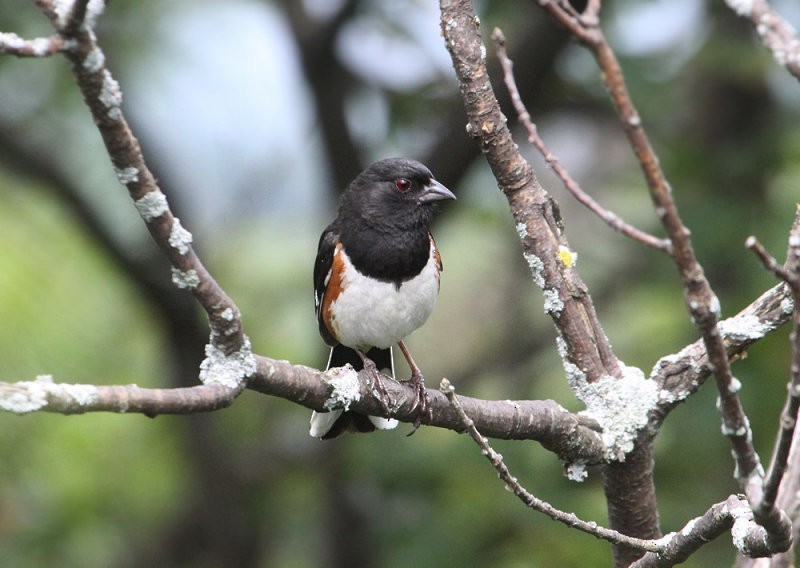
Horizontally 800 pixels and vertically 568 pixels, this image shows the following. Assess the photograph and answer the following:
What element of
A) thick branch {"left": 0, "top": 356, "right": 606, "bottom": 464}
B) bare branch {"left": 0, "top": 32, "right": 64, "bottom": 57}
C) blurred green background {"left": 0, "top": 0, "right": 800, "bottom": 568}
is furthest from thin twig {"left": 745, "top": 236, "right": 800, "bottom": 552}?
blurred green background {"left": 0, "top": 0, "right": 800, "bottom": 568}

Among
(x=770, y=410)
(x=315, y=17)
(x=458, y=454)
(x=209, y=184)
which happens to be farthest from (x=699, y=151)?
(x=209, y=184)

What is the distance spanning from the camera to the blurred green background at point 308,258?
14.5 ft

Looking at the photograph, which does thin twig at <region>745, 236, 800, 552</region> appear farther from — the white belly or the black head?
the black head

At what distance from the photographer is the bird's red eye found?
3.63 metres

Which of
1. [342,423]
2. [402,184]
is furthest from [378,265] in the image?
[342,423]

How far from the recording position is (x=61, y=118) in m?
5.51

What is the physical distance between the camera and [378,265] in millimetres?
3504

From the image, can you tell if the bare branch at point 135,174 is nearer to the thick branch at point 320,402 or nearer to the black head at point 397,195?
the thick branch at point 320,402

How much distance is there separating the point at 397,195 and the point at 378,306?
18.0 inches

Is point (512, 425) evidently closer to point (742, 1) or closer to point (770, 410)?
point (742, 1)

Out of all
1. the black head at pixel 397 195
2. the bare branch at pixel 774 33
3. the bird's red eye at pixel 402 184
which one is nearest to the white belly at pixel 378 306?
the black head at pixel 397 195

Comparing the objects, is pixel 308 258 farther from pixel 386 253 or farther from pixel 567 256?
pixel 567 256

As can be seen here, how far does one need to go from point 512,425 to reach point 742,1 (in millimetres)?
1235

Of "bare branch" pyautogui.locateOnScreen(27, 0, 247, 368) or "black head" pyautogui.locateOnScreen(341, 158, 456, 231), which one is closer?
"bare branch" pyautogui.locateOnScreen(27, 0, 247, 368)
